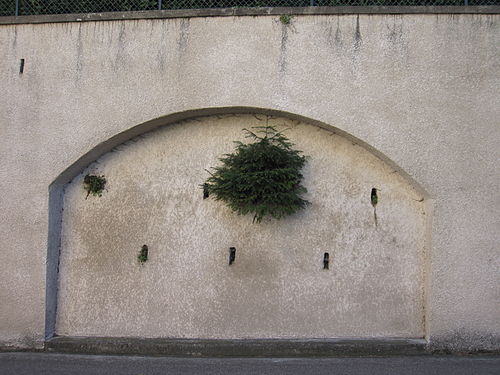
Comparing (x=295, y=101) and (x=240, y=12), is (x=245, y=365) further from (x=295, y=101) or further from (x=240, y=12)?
(x=240, y=12)

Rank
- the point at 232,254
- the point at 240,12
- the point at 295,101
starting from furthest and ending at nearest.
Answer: the point at 232,254 < the point at 240,12 < the point at 295,101

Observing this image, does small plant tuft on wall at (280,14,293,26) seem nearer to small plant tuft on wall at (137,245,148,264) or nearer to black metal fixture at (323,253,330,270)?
black metal fixture at (323,253,330,270)

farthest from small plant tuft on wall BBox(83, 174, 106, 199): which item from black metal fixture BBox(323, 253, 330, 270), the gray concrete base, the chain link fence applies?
black metal fixture BBox(323, 253, 330, 270)

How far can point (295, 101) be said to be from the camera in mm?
5695

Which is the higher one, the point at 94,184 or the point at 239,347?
the point at 94,184

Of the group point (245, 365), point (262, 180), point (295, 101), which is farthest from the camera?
point (295, 101)

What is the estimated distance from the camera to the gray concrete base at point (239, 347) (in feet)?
18.3

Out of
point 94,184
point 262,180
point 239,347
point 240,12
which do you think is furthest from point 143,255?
point 240,12

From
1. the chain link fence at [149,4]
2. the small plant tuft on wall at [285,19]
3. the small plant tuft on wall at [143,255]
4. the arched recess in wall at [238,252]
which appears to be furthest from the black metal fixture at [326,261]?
the chain link fence at [149,4]

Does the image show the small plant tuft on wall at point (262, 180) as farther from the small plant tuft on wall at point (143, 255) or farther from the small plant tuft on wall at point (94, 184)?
the small plant tuft on wall at point (94, 184)

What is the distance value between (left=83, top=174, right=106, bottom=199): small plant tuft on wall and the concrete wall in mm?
224

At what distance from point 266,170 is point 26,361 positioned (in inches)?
141

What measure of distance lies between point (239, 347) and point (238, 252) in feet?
3.73

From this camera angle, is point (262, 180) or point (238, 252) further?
point (238, 252)
